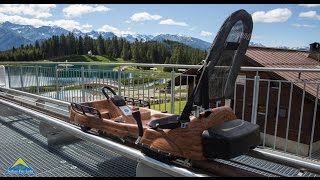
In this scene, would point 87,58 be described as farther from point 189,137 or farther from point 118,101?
point 189,137

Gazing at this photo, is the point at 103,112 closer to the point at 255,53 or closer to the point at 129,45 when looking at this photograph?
the point at 255,53

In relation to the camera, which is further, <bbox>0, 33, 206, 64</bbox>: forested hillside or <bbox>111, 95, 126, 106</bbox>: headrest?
<bbox>0, 33, 206, 64</bbox>: forested hillside

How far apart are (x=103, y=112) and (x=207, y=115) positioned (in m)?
1.67

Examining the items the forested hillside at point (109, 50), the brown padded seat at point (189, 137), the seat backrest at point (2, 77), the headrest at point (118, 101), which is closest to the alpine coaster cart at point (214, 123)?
the brown padded seat at point (189, 137)

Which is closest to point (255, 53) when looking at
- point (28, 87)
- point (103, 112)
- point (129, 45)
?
point (28, 87)

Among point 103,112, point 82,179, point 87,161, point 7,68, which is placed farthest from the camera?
point 7,68

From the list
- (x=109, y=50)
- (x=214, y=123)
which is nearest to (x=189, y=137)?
(x=214, y=123)

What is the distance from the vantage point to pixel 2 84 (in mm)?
6555

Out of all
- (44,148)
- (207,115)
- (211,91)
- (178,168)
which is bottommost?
(44,148)

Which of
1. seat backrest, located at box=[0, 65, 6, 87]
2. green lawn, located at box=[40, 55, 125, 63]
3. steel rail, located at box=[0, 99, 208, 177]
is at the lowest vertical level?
green lawn, located at box=[40, 55, 125, 63]

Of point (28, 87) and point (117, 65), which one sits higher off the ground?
point (117, 65)

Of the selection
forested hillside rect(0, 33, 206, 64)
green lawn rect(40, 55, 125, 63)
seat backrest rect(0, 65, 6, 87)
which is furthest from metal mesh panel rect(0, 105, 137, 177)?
green lawn rect(40, 55, 125, 63)

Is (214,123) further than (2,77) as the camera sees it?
No

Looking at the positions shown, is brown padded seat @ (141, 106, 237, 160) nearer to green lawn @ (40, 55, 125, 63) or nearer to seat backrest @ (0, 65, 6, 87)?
seat backrest @ (0, 65, 6, 87)
